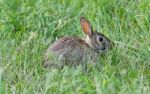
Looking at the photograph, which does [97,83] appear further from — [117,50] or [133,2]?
[133,2]

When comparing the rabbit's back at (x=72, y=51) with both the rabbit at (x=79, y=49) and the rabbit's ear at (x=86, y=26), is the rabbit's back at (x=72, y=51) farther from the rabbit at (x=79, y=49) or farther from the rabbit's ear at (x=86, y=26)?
the rabbit's ear at (x=86, y=26)

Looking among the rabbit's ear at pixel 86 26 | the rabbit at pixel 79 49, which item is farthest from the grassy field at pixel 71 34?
the rabbit's ear at pixel 86 26

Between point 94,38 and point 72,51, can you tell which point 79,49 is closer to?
point 72,51

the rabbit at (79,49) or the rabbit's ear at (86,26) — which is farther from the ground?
the rabbit's ear at (86,26)

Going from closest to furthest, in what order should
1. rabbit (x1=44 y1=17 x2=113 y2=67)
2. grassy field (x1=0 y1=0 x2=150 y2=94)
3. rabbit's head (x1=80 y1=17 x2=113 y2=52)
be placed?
grassy field (x1=0 y1=0 x2=150 y2=94) < rabbit (x1=44 y1=17 x2=113 y2=67) < rabbit's head (x1=80 y1=17 x2=113 y2=52)

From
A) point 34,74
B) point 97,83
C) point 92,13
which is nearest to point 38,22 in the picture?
point 92,13

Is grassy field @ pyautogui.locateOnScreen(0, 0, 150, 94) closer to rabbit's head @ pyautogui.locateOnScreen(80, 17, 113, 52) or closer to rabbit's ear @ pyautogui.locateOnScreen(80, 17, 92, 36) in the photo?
rabbit's head @ pyautogui.locateOnScreen(80, 17, 113, 52)

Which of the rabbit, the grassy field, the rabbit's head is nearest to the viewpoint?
the grassy field

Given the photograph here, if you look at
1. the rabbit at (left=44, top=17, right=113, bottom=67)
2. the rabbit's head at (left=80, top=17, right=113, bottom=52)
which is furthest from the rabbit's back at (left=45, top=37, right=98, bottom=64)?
the rabbit's head at (left=80, top=17, right=113, bottom=52)

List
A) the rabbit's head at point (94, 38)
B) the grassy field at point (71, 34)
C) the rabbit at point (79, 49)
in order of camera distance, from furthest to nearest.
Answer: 1. the rabbit's head at point (94, 38)
2. the rabbit at point (79, 49)
3. the grassy field at point (71, 34)
